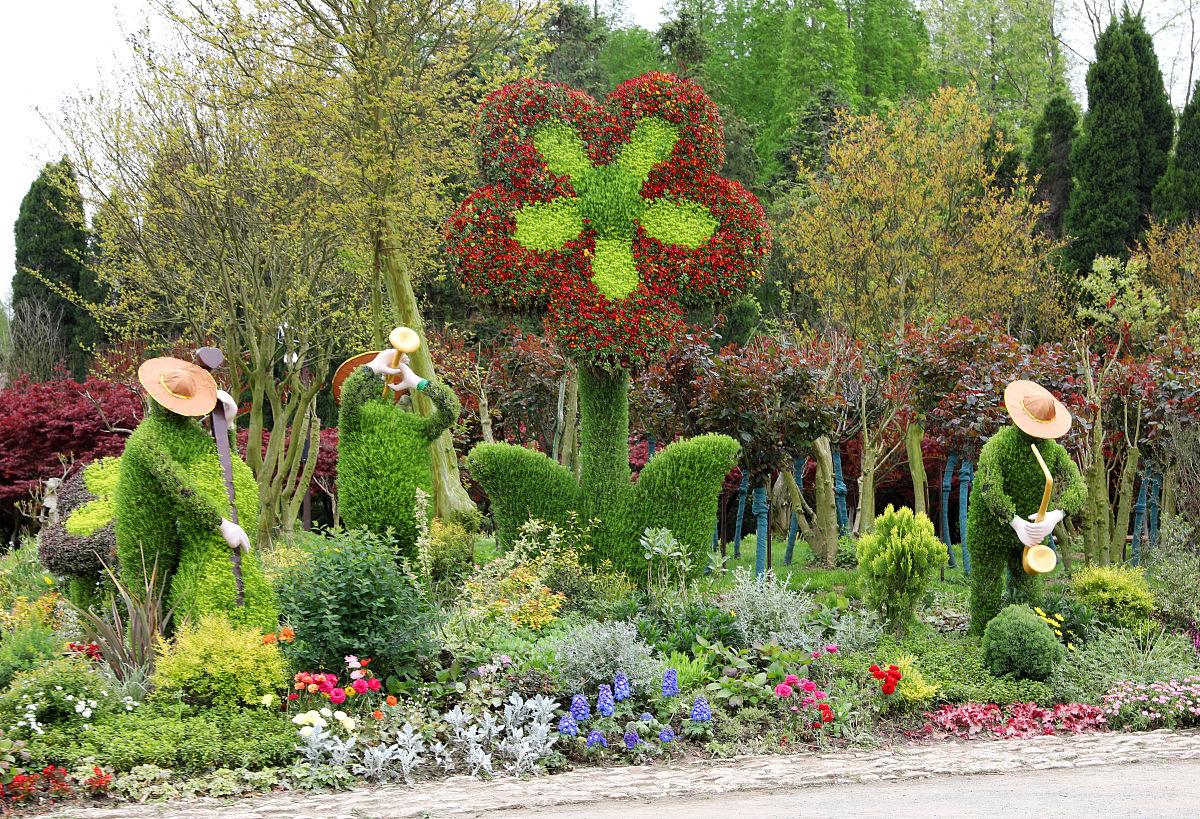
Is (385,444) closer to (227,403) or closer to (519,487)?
(227,403)

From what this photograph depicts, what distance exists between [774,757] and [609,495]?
3445mm

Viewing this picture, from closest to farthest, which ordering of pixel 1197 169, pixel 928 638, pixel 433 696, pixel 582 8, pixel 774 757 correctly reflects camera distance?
pixel 774 757
pixel 433 696
pixel 928 638
pixel 1197 169
pixel 582 8

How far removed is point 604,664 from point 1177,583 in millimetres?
5425

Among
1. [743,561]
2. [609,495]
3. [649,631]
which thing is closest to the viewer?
[649,631]

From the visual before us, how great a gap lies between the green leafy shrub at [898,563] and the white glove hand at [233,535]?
15.2ft

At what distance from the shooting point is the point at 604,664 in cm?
602

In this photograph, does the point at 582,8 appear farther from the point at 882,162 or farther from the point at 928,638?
the point at 928,638

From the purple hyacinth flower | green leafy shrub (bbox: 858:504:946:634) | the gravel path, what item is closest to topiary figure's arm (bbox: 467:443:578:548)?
green leafy shrub (bbox: 858:504:946:634)

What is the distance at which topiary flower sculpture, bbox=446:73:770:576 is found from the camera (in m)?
8.51

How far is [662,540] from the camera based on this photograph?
8.02 m

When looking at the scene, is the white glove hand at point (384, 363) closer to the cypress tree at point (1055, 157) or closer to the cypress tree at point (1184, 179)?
the cypress tree at point (1184, 179)

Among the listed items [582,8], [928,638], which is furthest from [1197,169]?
[928,638]

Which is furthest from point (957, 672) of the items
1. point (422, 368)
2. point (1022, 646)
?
point (422, 368)

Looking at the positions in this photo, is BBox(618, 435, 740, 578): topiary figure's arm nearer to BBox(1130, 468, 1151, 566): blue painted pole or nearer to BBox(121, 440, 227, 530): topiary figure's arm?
BBox(121, 440, 227, 530): topiary figure's arm
